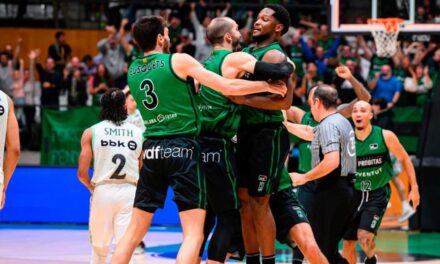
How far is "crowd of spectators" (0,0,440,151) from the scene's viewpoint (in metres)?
19.2

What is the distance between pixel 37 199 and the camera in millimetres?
17766

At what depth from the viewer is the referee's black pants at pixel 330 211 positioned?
9445 millimetres

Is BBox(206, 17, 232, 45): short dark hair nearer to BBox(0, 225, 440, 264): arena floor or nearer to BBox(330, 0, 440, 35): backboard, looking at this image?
BBox(0, 225, 440, 264): arena floor

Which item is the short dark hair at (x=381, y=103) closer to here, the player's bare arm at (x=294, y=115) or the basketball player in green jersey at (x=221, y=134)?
the player's bare arm at (x=294, y=115)

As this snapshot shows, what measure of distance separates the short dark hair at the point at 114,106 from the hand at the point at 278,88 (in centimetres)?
242

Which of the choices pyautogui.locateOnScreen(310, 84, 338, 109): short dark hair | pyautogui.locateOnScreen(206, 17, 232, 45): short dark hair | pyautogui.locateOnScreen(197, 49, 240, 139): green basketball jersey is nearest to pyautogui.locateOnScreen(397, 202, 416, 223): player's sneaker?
pyautogui.locateOnScreen(310, 84, 338, 109): short dark hair

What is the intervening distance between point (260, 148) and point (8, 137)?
2126mm

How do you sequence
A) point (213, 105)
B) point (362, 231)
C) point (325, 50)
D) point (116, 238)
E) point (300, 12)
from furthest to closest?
1. point (300, 12)
2. point (325, 50)
3. point (362, 231)
4. point (116, 238)
5. point (213, 105)

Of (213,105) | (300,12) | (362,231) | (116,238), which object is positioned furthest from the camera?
(300,12)

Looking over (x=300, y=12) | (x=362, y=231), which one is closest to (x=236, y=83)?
(x=362, y=231)

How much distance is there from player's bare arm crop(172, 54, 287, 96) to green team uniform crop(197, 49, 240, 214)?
424 mm

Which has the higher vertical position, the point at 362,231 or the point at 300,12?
the point at 300,12

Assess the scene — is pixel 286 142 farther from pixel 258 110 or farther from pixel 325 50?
pixel 325 50

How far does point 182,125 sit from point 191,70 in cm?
45
